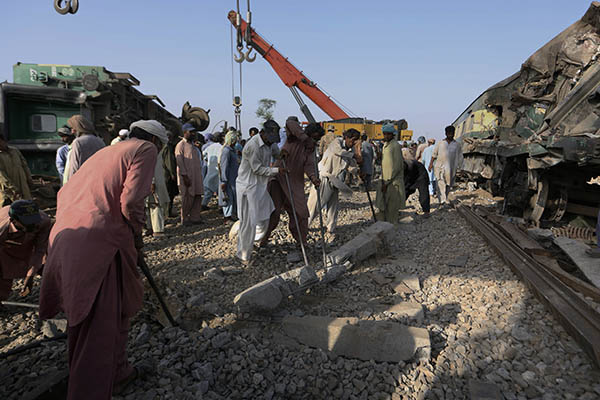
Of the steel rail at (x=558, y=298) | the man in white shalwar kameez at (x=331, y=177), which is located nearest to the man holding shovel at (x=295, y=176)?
the man in white shalwar kameez at (x=331, y=177)

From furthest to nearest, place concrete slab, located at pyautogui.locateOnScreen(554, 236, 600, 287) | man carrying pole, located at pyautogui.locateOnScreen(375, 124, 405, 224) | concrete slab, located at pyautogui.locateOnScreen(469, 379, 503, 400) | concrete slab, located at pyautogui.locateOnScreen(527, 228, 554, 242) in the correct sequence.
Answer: man carrying pole, located at pyautogui.locateOnScreen(375, 124, 405, 224)
concrete slab, located at pyautogui.locateOnScreen(527, 228, 554, 242)
concrete slab, located at pyautogui.locateOnScreen(554, 236, 600, 287)
concrete slab, located at pyautogui.locateOnScreen(469, 379, 503, 400)

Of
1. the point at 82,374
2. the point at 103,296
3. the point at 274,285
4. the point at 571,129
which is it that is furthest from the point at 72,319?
the point at 571,129

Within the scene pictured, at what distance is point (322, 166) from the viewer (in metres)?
6.37

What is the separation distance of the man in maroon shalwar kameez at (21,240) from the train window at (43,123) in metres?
6.81

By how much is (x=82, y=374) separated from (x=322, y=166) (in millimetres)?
5032

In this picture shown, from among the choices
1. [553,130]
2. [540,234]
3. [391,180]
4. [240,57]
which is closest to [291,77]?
[240,57]

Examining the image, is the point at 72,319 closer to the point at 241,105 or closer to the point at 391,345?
the point at 391,345

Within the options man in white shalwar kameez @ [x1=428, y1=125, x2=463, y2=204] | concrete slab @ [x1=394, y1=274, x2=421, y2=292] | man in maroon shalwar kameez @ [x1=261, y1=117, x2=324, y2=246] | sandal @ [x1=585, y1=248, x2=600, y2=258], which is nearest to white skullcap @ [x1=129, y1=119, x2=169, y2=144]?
man in maroon shalwar kameez @ [x1=261, y1=117, x2=324, y2=246]

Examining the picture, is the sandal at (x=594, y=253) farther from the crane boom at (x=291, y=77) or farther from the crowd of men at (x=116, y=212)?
the crane boom at (x=291, y=77)

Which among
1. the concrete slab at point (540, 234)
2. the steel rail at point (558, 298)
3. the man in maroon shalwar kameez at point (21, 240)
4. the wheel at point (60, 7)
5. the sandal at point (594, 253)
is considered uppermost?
the wheel at point (60, 7)

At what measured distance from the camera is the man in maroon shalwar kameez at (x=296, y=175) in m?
4.84

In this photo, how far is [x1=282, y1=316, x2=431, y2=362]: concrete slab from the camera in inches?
100

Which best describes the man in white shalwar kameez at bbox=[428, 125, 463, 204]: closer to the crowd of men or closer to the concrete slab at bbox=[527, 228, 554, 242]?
the crowd of men

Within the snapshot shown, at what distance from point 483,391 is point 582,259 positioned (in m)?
2.78
